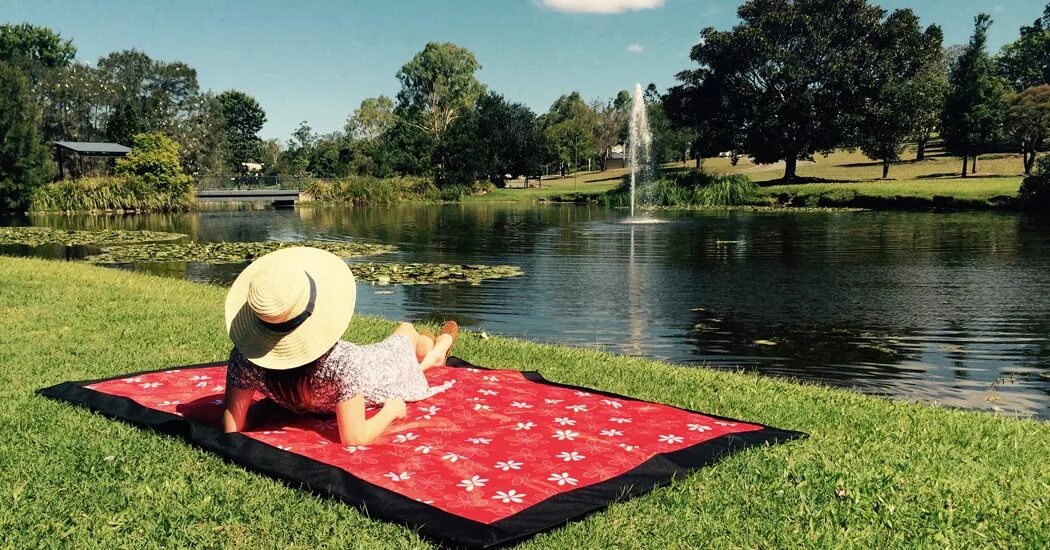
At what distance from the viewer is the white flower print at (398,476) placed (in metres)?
3.85

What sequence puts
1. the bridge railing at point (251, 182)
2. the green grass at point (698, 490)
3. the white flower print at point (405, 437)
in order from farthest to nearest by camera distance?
the bridge railing at point (251, 182) < the white flower print at point (405, 437) < the green grass at point (698, 490)

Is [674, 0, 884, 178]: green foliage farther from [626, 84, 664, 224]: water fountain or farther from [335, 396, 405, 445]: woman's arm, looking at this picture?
[335, 396, 405, 445]: woman's arm

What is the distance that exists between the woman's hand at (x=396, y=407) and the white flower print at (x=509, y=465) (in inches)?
32.7

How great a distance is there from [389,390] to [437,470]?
0.87 meters

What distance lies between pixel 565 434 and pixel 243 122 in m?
107

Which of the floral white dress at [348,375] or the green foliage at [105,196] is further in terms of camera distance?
the green foliage at [105,196]

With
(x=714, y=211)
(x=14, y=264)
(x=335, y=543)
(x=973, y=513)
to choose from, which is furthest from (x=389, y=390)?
(x=714, y=211)

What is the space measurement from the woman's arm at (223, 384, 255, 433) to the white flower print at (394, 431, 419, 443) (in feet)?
3.04

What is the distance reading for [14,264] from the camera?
536 inches

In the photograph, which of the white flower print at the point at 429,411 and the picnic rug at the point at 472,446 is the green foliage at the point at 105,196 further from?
the white flower print at the point at 429,411

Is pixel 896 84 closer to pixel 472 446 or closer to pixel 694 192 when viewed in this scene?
pixel 694 192

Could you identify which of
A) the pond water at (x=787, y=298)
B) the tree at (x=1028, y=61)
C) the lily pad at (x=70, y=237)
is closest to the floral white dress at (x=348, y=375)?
the pond water at (x=787, y=298)

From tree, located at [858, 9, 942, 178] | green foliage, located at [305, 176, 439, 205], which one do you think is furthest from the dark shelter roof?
tree, located at [858, 9, 942, 178]

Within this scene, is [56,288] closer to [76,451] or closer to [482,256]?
[76,451]
